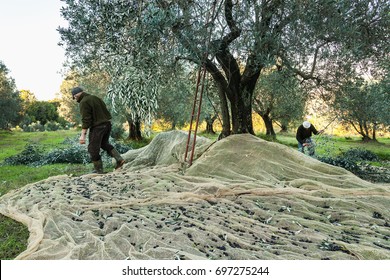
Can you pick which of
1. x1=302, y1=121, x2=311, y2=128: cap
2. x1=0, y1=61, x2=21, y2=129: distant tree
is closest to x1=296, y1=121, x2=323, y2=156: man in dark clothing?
x1=302, y1=121, x2=311, y2=128: cap

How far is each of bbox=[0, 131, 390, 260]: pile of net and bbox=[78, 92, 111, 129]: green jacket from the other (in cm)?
144

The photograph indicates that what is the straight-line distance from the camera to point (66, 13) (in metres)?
8.57

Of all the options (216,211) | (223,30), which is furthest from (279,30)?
(216,211)

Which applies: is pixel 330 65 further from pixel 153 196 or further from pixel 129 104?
pixel 153 196

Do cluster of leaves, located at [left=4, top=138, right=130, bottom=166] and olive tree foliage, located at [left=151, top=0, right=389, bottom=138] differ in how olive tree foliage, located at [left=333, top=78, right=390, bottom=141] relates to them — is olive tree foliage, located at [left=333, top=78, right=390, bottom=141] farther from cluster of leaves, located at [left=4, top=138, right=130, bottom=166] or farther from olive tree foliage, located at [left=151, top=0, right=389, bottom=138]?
cluster of leaves, located at [left=4, top=138, right=130, bottom=166]

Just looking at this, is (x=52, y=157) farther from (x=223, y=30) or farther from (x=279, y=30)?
(x=279, y=30)

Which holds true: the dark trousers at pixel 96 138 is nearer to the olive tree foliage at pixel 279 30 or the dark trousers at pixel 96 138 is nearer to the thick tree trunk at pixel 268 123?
the olive tree foliage at pixel 279 30

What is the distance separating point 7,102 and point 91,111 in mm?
18656

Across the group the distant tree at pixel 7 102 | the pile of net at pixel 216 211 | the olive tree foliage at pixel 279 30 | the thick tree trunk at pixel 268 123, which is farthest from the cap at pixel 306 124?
the distant tree at pixel 7 102

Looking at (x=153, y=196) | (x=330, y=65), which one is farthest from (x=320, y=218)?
(x=330, y=65)

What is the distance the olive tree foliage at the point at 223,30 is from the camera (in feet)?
24.5

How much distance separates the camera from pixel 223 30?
802cm

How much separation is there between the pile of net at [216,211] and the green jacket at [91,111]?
1.44 meters

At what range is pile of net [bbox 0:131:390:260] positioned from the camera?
14.4ft
